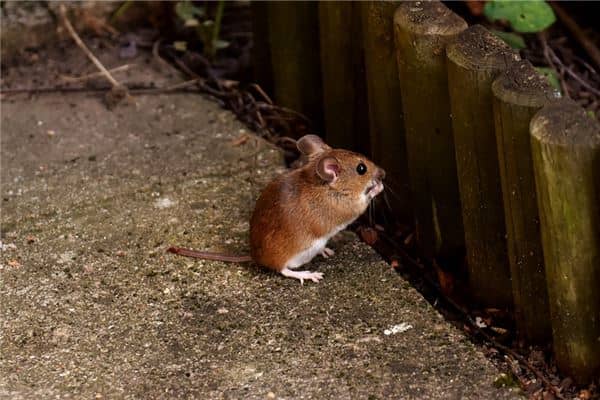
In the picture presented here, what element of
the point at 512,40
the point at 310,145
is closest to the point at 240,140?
the point at 310,145

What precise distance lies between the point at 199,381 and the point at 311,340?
0.43m

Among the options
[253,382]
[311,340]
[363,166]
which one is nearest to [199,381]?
[253,382]

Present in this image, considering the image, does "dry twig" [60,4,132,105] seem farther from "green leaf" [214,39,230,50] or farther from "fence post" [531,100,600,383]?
"fence post" [531,100,600,383]

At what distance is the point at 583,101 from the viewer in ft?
17.8

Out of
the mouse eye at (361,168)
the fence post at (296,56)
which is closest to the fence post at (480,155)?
the mouse eye at (361,168)

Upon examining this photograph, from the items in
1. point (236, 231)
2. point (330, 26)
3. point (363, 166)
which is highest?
point (330, 26)

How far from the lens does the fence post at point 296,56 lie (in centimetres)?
519

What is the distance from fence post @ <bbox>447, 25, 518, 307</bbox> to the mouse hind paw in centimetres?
58

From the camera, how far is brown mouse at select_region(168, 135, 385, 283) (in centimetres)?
422

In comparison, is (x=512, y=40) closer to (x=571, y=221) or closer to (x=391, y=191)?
(x=391, y=191)

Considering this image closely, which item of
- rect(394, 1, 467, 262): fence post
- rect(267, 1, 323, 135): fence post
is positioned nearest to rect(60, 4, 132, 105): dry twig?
rect(267, 1, 323, 135): fence post

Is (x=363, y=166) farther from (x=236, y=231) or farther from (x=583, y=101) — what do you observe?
(x=583, y=101)

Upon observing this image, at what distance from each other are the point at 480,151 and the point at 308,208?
29.8 inches

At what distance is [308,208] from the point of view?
14.0ft
